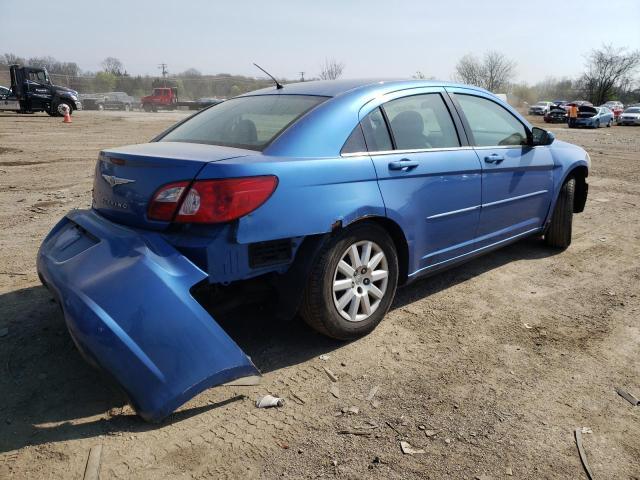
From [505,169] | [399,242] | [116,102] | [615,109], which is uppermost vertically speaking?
[116,102]

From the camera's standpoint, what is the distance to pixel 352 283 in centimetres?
310

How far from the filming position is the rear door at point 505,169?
401 centimetres

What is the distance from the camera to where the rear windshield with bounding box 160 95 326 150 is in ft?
10.0

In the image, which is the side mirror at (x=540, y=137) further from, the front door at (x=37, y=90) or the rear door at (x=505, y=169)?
the front door at (x=37, y=90)

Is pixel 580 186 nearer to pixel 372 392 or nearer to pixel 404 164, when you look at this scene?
pixel 404 164

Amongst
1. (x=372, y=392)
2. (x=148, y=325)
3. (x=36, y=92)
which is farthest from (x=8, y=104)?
(x=372, y=392)

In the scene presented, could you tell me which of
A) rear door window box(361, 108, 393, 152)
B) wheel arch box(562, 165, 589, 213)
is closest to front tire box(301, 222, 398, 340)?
rear door window box(361, 108, 393, 152)

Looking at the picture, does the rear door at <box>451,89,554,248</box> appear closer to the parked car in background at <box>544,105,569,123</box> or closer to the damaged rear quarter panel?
the damaged rear quarter panel

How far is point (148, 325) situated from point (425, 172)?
6.66 ft

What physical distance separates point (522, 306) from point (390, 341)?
1221 mm

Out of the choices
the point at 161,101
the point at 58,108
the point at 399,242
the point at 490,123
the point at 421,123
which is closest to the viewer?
the point at 399,242

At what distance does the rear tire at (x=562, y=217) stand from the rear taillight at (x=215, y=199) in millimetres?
3543

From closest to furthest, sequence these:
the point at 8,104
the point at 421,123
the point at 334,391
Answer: the point at 334,391 < the point at 421,123 < the point at 8,104

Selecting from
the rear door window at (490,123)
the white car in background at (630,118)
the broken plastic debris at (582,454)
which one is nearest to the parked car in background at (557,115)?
the white car in background at (630,118)
